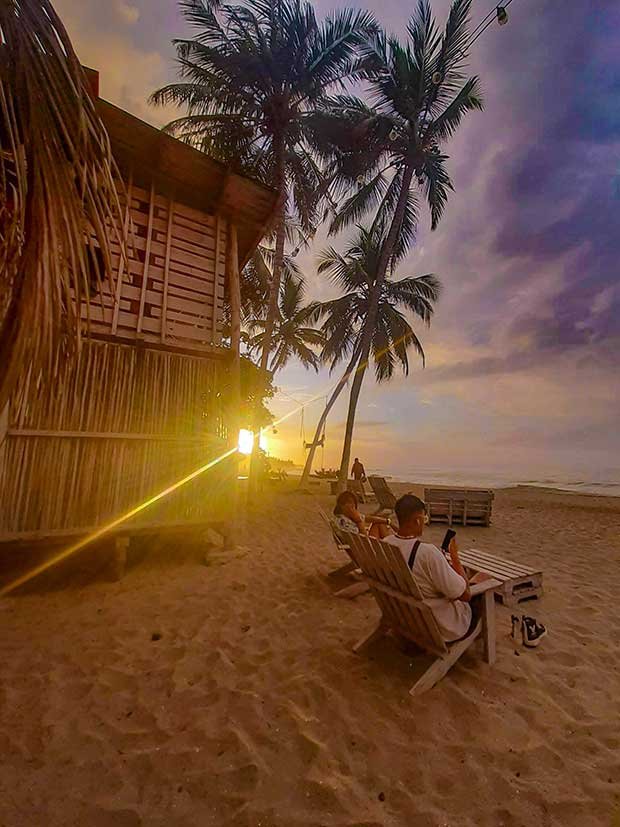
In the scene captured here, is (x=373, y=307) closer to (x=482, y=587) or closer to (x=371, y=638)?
(x=482, y=587)

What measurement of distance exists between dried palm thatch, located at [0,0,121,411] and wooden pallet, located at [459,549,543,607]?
15.7 ft

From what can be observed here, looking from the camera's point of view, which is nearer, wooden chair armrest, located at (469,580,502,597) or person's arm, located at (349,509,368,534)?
wooden chair armrest, located at (469,580,502,597)

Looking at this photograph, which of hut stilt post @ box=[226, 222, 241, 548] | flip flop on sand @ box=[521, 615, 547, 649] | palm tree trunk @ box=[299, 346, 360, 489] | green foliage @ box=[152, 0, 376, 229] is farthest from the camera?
palm tree trunk @ box=[299, 346, 360, 489]

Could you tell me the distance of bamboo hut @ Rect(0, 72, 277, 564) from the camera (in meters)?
5.41

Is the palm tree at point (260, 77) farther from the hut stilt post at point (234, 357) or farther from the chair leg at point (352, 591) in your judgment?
the chair leg at point (352, 591)

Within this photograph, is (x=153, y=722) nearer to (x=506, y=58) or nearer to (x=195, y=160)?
(x=195, y=160)

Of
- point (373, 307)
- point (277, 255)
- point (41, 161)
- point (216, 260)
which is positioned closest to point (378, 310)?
point (373, 307)

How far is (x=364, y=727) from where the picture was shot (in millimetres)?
2521

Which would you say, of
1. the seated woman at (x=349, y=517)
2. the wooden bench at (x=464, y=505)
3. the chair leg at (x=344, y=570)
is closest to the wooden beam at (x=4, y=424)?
the seated woman at (x=349, y=517)

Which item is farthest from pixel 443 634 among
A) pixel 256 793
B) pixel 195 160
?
pixel 195 160

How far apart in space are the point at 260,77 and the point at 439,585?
15.3 meters

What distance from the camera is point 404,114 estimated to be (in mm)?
14484

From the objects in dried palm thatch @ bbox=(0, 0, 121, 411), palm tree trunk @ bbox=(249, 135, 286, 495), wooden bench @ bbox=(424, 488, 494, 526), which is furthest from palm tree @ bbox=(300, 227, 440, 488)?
dried palm thatch @ bbox=(0, 0, 121, 411)

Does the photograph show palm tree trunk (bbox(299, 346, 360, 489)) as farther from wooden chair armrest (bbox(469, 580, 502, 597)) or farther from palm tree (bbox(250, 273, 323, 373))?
wooden chair armrest (bbox(469, 580, 502, 597))
